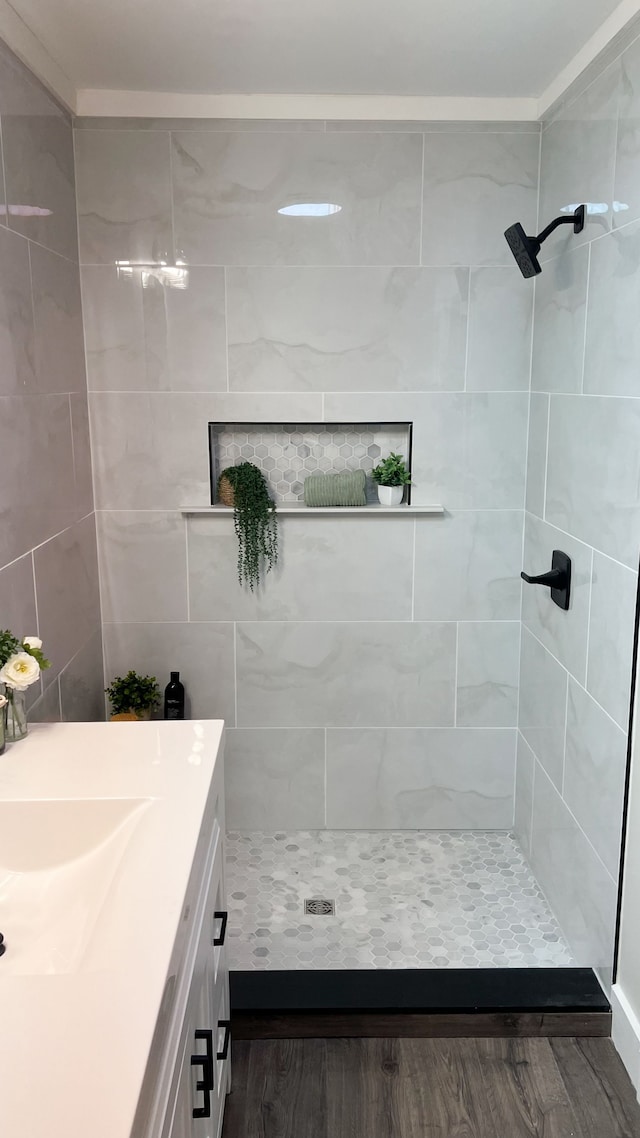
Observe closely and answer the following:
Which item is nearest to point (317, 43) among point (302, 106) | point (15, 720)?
point (302, 106)

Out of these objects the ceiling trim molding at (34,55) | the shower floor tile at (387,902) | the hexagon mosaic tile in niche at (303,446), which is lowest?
the shower floor tile at (387,902)

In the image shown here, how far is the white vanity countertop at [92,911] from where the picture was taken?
0.86 m

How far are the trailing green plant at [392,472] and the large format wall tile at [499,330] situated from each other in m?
0.33

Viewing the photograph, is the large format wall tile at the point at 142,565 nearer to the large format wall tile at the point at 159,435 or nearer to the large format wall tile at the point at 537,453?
the large format wall tile at the point at 159,435

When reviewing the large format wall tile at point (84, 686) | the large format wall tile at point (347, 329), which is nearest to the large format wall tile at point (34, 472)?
the large format wall tile at point (84, 686)

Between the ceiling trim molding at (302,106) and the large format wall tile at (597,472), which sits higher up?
the ceiling trim molding at (302,106)

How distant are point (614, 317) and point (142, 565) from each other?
161 cm

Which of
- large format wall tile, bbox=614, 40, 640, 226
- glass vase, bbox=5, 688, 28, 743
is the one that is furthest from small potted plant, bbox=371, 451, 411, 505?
glass vase, bbox=5, 688, 28, 743

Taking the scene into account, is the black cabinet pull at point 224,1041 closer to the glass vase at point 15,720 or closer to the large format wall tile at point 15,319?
the glass vase at point 15,720

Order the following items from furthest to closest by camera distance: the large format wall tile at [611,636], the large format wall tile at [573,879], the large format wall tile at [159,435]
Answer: the large format wall tile at [159,435] → the large format wall tile at [573,879] → the large format wall tile at [611,636]

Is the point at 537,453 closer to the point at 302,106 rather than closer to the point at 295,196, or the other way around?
the point at 295,196

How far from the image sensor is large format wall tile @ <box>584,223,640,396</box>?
75.7 inches

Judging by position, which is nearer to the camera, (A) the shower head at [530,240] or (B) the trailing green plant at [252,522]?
(A) the shower head at [530,240]

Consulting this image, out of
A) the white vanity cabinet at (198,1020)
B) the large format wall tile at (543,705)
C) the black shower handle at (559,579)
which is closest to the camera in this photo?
the white vanity cabinet at (198,1020)
